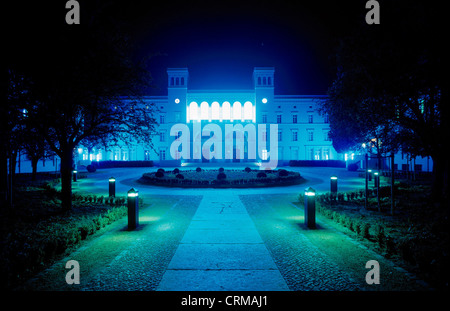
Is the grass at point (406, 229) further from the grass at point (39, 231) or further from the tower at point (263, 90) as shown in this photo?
the tower at point (263, 90)

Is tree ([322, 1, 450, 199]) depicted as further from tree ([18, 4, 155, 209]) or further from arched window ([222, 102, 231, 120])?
arched window ([222, 102, 231, 120])

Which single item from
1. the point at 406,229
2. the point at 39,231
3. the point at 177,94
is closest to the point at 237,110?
the point at 177,94

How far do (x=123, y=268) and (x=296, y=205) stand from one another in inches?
333

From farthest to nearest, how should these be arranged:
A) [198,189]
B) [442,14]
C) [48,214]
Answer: [198,189]
[48,214]
[442,14]

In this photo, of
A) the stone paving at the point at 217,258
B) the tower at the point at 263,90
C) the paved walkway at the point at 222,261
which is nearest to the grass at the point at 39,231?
the stone paving at the point at 217,258

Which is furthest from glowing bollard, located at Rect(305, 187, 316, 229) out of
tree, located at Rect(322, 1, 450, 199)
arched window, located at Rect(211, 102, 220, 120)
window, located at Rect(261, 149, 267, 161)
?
arched window, located at Rect(211, 102, 220, 120)

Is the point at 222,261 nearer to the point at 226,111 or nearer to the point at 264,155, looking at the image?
the point at 264,155

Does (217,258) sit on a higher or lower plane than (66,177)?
lower

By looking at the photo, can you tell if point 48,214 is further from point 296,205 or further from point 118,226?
point 296,205

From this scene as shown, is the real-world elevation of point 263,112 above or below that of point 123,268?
above

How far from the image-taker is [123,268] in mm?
5016

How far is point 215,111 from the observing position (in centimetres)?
4616

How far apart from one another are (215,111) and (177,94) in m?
7.37
